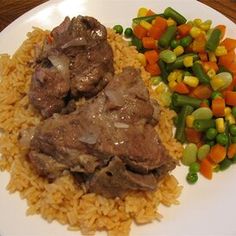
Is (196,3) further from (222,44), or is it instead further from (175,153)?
(175,153)

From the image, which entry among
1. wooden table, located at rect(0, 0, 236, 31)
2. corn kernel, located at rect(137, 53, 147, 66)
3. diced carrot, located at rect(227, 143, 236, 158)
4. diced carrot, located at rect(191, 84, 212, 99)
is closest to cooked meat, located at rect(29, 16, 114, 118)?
corn kernel, located at rect(137, 53, 147, 66)

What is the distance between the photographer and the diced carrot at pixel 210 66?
3848mm

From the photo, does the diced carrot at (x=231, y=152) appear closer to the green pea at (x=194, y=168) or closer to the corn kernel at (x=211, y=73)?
the green pea at (x=194, y=168)

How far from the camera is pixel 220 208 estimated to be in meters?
3.29

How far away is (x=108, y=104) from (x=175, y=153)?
75cm

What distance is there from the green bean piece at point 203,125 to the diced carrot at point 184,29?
100 cm

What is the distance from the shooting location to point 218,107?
3590 mm

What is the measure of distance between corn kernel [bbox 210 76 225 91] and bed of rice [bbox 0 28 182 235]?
0.43 metres

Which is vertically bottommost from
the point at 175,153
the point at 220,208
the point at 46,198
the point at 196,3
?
the point at 220,208

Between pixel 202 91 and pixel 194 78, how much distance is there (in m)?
0.13

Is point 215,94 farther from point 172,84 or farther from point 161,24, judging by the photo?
point 161,24

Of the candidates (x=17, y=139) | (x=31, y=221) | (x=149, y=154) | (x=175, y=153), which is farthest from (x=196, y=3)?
(x=31, y=221)

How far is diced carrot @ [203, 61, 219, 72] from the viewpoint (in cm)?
385

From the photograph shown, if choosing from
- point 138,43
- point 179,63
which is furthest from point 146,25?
point 179,63
